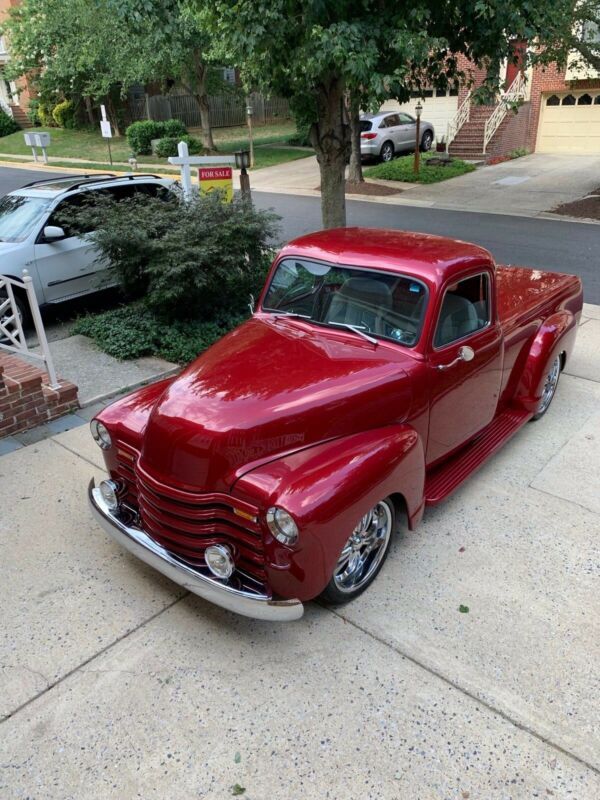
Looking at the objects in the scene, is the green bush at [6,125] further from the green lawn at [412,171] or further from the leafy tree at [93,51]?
the green lawn at [412,171]

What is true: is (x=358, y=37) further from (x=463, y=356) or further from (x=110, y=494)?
(x=110, y=494)

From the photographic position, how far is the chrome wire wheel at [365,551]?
3281 mm

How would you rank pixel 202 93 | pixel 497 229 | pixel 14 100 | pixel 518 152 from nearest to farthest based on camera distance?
1. pixel 497 229
2. pixel 518 152
3. pixel 202 93
4. pixel 14 100

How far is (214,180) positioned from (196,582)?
21.9ft

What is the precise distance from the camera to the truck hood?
3.03 meters

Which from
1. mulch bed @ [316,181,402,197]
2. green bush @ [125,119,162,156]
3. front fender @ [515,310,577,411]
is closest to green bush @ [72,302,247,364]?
front fender @ [515,310,577,411]

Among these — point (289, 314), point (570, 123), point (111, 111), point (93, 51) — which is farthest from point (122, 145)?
point (289, 314)

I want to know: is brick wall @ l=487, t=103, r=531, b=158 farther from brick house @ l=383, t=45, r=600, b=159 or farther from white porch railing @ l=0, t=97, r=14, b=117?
white porch railing @ l=0, t=97, r=14, b=117

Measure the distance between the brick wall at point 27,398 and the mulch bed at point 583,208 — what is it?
12909mm

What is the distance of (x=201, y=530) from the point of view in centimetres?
305

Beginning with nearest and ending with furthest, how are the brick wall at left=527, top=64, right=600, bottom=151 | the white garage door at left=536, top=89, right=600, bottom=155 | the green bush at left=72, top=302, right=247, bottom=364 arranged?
the green bush at left=72, top=302, right=247, bottom=364, the brick wall at left=527, top=64, right=600, bottom=151, the white garage door at left=536, top=89, right=600, bottom=155

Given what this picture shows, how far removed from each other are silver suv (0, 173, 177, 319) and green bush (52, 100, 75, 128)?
29298mm

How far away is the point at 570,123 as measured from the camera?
76.0ft

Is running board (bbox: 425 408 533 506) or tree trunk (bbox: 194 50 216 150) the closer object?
running board (bbox: 425 408 533 506)
